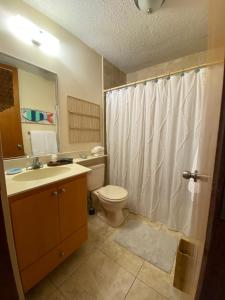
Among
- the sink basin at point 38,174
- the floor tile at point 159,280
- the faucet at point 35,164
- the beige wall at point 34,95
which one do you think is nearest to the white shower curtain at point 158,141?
the floor tile at point 159,280

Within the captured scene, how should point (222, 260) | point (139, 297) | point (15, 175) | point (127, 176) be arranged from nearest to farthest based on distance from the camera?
point (222, 260) < point (139, 297) < point (15, 175) < point (127, 176)

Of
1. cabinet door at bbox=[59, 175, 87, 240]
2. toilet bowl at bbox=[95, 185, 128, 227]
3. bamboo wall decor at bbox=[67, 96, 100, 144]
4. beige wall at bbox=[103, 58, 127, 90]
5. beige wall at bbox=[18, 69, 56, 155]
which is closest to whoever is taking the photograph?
cabinet door at bbox=[59, 175, 87, 240]

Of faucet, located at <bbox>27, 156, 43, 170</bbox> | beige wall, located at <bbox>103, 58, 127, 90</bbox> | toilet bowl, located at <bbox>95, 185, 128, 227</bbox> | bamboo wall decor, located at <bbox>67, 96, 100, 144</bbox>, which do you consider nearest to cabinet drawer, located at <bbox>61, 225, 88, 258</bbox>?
toilet bowl, located at <bbox>95, 185, 128, 227</bbox>

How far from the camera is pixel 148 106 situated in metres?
1.74

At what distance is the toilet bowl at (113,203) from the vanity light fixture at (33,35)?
1723mm

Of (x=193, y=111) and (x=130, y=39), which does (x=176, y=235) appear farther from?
(x=130, y=39)

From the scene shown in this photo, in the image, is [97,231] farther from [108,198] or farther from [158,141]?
[158,141]

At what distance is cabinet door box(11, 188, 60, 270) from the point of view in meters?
0.85

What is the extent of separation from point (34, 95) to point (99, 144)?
113 centimetres

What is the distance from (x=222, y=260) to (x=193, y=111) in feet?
4.73

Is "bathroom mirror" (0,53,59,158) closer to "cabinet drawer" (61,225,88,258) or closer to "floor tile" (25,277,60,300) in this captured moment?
"cabinet drawer" (61,225,88,258)

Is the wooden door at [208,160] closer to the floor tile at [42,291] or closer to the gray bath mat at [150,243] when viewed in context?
the gray bath mat at [150,243]

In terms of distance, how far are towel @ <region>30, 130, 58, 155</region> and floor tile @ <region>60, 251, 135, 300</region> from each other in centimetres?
116

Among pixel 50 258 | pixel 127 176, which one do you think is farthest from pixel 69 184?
pixel 127 176
